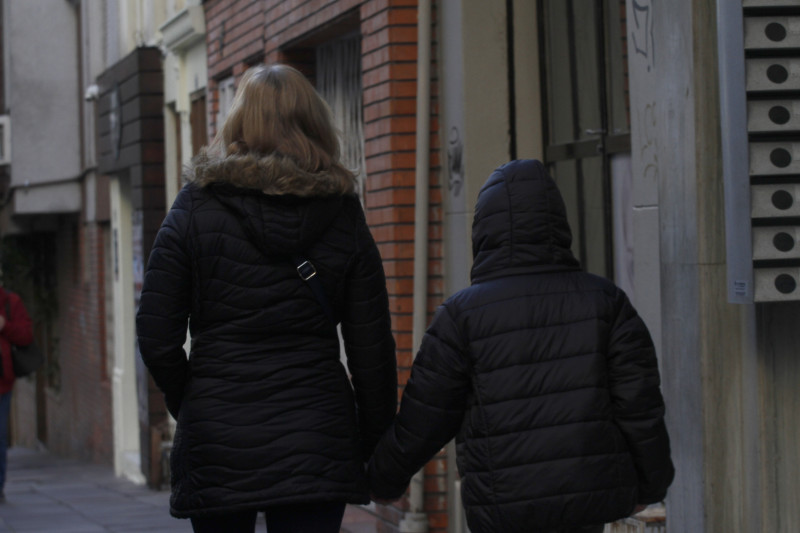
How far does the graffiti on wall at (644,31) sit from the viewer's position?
5.18 meters

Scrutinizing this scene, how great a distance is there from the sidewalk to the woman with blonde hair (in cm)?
463

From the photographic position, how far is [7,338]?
11086 mm

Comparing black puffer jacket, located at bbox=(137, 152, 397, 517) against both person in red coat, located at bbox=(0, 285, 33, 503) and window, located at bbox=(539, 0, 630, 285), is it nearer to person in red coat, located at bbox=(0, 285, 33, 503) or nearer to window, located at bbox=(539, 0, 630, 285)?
window, located at bbox=(539, 0, 630, 285)

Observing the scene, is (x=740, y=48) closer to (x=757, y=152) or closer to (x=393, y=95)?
(x=757, y=152)

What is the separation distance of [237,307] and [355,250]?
0.36 m

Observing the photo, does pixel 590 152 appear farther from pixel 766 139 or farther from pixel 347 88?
pixel 347 88

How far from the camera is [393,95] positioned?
760 cm

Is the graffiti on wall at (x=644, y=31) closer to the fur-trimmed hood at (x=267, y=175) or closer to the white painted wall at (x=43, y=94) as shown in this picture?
the fur-trimmed hood at (x=267, y=175)

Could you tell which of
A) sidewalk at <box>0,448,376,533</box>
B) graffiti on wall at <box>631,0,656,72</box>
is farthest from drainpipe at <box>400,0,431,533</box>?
graffiti on wall at <box>631,0,656,72</box>

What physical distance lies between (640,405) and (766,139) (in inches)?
53.6

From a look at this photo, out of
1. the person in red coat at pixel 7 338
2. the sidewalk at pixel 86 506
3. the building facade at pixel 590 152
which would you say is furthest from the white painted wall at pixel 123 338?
the person in red coat at pixel 7 338

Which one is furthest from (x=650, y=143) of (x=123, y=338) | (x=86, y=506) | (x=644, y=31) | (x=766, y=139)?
(x=123, y=338)

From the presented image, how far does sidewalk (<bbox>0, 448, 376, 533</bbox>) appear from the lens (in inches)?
372

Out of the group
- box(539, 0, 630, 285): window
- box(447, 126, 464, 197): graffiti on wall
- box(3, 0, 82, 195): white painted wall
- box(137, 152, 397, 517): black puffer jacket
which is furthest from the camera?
box(3, 0, 82, 195): white painted wall
